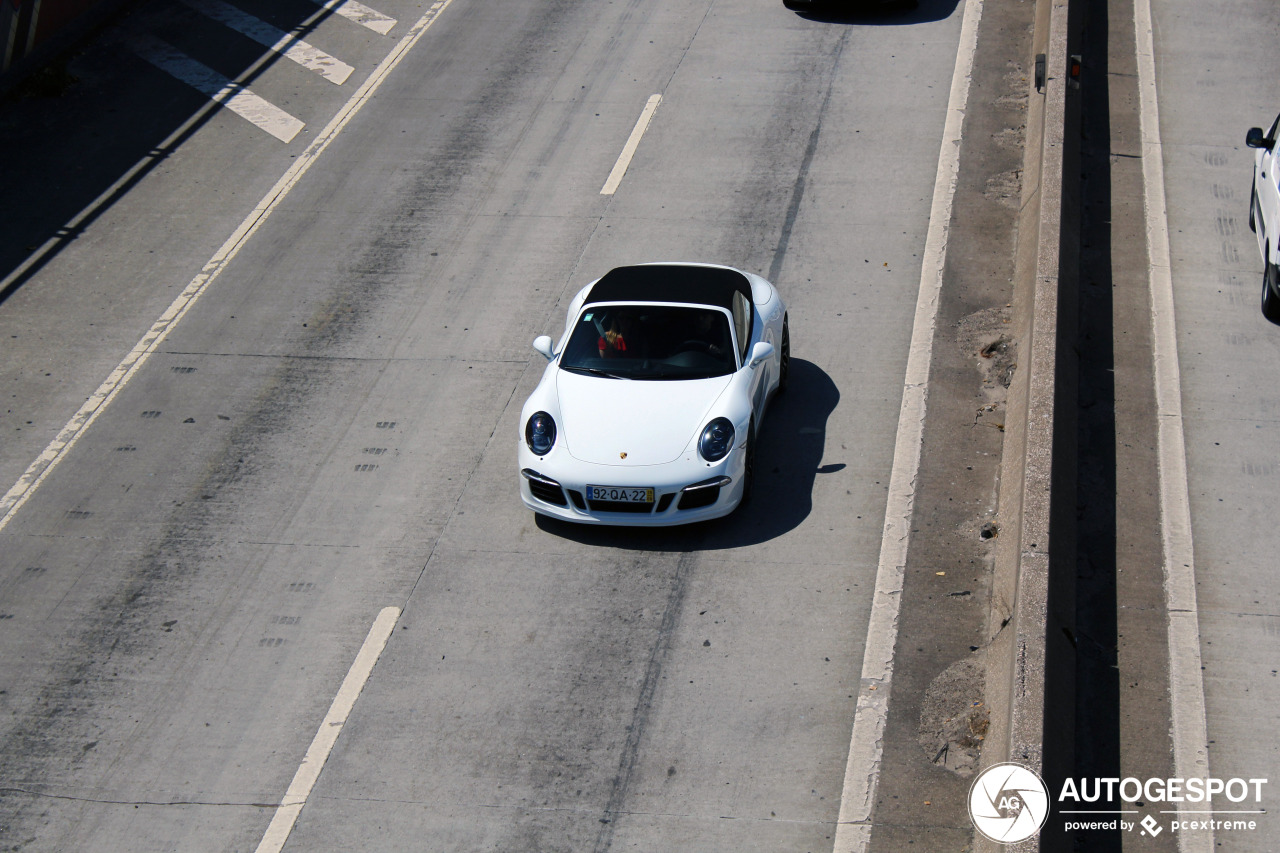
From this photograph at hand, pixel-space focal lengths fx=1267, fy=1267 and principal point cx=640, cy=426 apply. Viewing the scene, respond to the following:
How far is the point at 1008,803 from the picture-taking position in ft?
22.1

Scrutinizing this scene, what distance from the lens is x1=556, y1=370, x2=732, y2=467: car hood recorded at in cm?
918

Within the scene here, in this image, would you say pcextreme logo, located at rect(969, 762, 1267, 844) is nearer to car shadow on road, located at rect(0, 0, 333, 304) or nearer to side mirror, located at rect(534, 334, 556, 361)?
side mirror, located at rect(534, 334, 556, 361)

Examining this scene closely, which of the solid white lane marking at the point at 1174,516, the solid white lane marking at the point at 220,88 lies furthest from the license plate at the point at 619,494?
the solid white lane marking at the point at 220,88

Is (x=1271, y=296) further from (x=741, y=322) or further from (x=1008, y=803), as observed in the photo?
(x=1008, y=803)

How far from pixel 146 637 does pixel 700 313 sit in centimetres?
473

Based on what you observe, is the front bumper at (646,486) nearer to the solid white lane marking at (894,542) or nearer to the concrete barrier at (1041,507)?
the solid white lane marking at (894,542)

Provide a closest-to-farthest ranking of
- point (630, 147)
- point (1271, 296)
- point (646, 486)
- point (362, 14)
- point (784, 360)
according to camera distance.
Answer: point (646, 486), point (784, 360), point (1271, 296), point (630, 147), point (362, 14)

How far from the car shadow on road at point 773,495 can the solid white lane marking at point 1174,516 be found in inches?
98.4

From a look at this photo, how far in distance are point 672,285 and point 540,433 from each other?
1.87 m

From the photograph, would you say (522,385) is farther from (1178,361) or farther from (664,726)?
(1178,361)

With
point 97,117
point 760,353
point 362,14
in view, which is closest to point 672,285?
point 760,353

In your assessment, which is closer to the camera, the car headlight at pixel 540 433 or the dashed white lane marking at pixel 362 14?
the car headlight at pixel 540 433

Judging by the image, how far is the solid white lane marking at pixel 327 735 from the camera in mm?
7258

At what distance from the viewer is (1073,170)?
43.7 ft
